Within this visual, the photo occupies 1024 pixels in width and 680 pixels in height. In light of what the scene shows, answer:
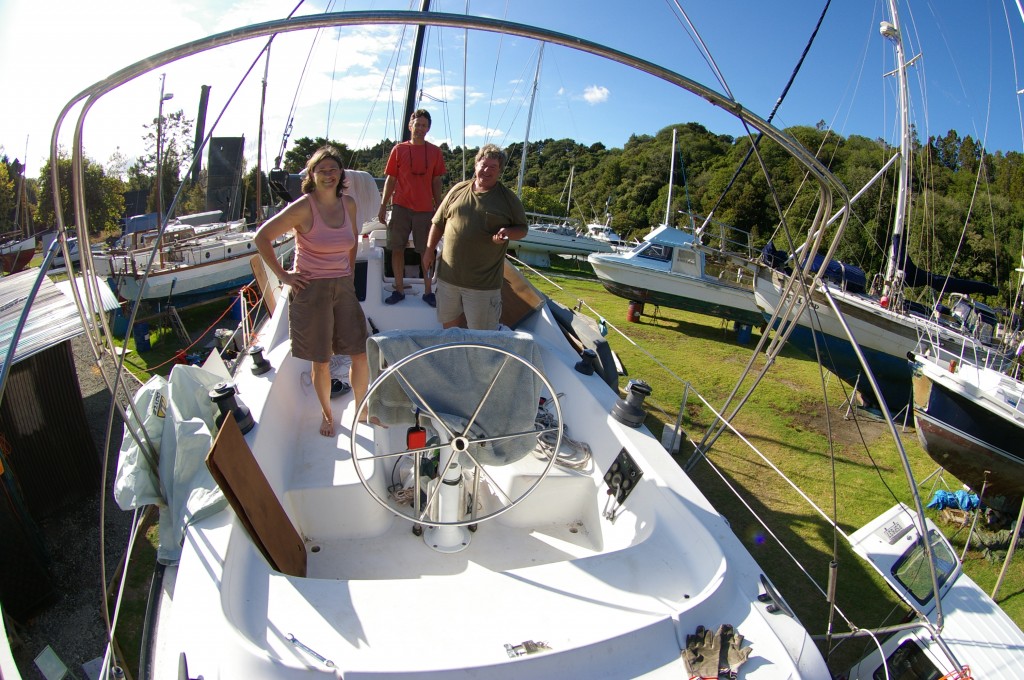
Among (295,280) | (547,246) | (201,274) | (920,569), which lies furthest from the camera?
(547,246)

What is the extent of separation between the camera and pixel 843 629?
9.47 feet

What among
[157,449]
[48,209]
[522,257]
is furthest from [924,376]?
[48,209]

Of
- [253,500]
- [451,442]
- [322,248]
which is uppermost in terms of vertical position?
[322,248]

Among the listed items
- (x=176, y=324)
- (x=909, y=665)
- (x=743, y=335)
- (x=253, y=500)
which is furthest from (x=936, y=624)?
(x=176, y=324)

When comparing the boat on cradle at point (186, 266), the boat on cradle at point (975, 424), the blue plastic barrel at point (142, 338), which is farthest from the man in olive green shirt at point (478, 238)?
the blue plastic barrel at point (142, 338)

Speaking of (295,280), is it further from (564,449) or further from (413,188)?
(413,188)

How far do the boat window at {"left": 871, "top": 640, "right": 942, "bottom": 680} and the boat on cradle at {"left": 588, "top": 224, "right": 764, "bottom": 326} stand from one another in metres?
8.82

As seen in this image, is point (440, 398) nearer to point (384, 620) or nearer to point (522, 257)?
point (384, 620)

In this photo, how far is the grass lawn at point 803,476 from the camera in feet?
10.4

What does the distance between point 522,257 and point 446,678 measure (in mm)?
18761

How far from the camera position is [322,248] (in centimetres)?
259

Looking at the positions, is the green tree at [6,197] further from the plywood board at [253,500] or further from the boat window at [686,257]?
the plywood board at [253,500]

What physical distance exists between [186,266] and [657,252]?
8.91 m

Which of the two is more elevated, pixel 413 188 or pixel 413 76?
pixel 413 76
